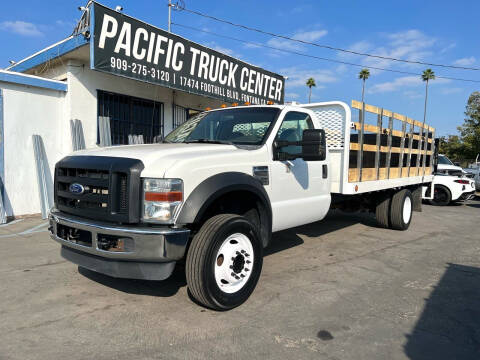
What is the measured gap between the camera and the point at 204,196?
303 cm

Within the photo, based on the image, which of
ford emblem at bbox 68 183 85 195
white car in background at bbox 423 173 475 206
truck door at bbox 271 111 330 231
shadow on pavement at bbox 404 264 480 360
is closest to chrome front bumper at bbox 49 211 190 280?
ford emblem at bbox 68 183 85 195

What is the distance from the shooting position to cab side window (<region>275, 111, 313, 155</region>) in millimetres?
4171

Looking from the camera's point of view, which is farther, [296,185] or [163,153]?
[296,185]

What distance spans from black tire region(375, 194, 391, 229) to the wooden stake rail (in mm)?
533

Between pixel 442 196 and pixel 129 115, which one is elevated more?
pixel 129 115

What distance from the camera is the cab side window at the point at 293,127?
13.7ft

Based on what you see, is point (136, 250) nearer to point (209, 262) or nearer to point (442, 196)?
point (209, 262)

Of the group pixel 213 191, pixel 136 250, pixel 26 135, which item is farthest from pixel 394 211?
pixel 26 135

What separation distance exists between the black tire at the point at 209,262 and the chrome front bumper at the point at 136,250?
15 cm

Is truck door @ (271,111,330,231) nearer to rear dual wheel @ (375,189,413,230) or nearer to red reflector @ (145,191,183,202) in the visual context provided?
red reflector @ (145,191,183,202)

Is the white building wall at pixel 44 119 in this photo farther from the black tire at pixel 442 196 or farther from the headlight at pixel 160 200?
the black tire at pixel 442 196

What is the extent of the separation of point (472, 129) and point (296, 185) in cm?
4023

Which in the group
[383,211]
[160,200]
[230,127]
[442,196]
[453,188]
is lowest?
[442,196]

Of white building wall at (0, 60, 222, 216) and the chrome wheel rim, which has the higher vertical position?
white building wall at (0, 60, 222, 216)
